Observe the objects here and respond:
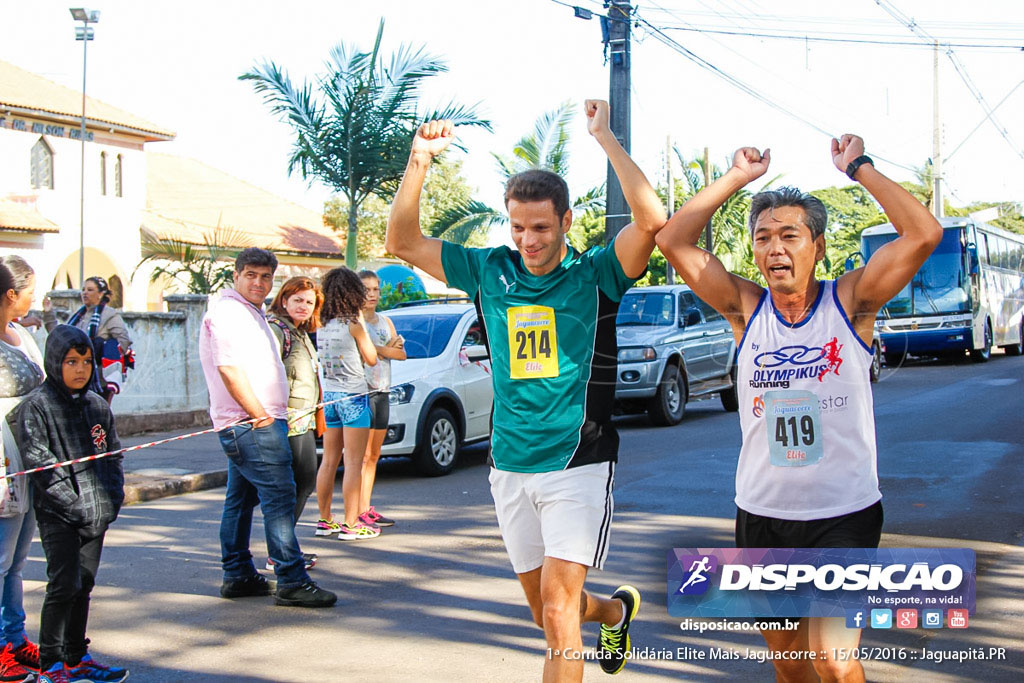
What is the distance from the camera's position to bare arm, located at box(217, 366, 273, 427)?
558 cm

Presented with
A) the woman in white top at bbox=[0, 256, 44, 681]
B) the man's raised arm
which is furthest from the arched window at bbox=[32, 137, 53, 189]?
the man's raised arm

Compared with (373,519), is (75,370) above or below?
above

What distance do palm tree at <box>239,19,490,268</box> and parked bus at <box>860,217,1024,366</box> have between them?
33.4 ft

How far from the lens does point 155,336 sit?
14.9 metres

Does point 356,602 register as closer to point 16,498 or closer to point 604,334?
point 16,498

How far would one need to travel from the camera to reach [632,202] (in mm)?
3535

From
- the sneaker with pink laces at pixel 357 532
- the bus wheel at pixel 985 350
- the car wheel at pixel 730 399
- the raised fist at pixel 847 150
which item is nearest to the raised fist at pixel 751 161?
the raised fist at pixel 847 150

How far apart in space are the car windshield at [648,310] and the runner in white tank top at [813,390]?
11.5 metres

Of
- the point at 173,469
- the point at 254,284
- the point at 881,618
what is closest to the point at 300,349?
the point at 254,284

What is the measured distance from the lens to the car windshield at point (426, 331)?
1079 centimetres

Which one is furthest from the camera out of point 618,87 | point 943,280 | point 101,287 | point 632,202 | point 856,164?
point 943,280

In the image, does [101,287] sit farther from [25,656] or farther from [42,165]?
[42,165]

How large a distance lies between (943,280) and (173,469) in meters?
19.1

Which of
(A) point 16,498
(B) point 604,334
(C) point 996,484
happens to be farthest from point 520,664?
(C) point 996,484
